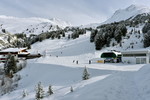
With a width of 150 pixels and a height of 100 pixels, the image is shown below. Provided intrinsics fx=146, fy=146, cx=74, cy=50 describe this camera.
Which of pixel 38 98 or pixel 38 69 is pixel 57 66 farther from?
pixel 38 98

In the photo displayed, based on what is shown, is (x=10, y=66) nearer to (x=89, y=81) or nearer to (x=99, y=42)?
(x=89, y=81)

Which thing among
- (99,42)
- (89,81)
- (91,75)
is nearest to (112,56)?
(91,75)

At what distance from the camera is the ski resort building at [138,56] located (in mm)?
→ 48656

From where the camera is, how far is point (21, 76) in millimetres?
43656

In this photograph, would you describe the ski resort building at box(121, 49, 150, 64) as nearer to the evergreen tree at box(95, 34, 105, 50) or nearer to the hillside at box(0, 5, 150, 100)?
the hillside at box(0, 5, 150, 100)

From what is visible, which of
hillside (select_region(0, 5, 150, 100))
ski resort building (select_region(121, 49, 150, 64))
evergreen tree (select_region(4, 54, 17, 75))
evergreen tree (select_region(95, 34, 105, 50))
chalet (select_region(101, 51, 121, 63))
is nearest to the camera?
hillside (select_region(0, 5, 150, 100))

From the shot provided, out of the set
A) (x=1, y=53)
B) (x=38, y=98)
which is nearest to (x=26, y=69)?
(x=1, y=53)

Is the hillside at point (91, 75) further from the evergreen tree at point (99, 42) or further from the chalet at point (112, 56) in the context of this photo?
the chalet at point (112, 56)

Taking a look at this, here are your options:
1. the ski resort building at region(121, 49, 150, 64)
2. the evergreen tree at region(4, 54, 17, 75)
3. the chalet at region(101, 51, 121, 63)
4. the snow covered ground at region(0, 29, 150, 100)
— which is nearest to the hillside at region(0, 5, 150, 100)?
the snow covered ground at region(0, 29, 150, 100)

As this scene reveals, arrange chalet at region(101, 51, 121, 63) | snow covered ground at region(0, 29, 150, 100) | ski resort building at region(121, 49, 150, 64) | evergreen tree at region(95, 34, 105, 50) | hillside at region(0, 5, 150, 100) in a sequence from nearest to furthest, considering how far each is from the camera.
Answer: snow covered ground at region(0, 29, 150, 100), hillside at region(0, 5, 150, 100), ski resort building at region(121, 49, 150, 64), chalet at region(101, 51, 121, 63), evergreen tree at region(95, 34, 105, 50)

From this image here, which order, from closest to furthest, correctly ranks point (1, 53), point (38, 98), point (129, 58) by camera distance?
1. point (38, 98)
2. point (129, 58)
3. point (1, 53)

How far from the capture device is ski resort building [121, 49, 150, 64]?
1916 inches

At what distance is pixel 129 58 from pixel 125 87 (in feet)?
116

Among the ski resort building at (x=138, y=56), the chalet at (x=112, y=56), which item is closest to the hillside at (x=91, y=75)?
the ski resort building at (x=138, y=56)
